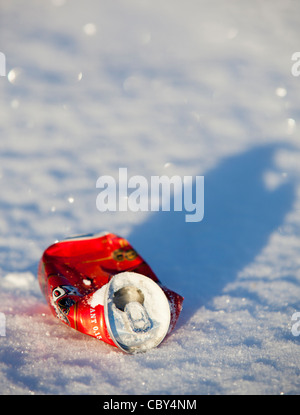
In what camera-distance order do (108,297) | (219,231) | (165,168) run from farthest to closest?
(165,168) < (219,231) < (108,297)

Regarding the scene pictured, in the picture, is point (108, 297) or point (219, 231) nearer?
point (108, 297)

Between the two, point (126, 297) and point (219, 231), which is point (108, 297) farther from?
point (219, 231)

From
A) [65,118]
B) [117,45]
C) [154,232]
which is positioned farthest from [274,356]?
[117,45]

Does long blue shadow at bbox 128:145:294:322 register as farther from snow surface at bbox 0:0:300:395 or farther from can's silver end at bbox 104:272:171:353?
can's silver end at bbox 104:272:171:353

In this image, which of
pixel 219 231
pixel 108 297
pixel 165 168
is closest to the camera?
pixel 108 297

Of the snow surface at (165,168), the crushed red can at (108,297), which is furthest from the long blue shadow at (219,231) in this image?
the crushed red can at (108,297)

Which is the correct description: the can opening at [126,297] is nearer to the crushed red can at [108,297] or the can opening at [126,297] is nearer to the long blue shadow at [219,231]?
the crushed red can at [108,297]

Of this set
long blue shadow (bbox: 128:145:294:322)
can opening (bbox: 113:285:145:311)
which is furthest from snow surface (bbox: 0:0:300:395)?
can opening (bbox: 113:285:145:311)

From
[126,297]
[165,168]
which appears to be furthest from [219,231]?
[126,297]
